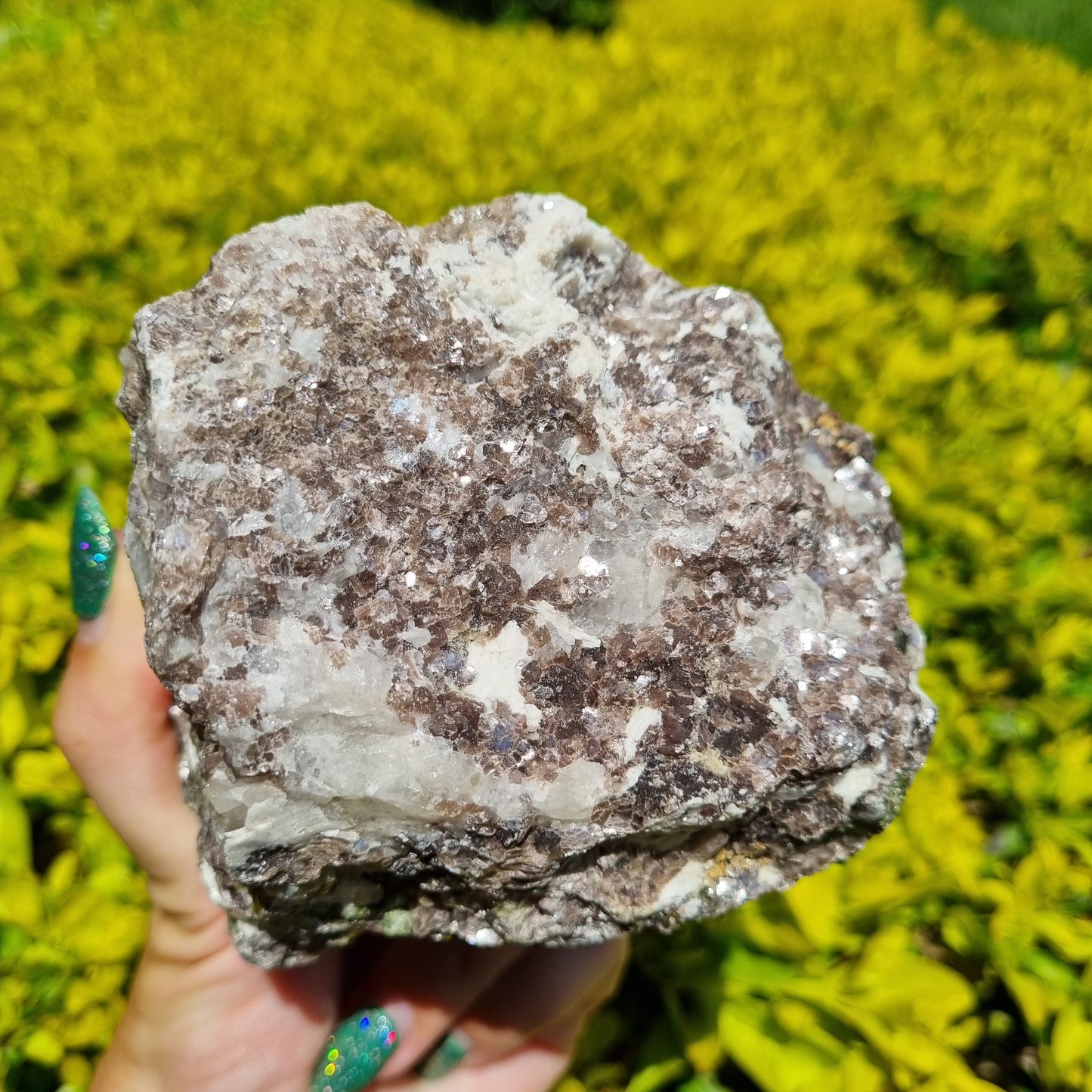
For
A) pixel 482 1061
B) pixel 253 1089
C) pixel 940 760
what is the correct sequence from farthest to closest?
pixel 940 760
pixel 482 1061
pixel 253 1089

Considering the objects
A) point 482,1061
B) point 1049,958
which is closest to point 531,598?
point 482,1061

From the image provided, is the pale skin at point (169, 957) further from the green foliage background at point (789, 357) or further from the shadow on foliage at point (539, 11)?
the shadow on foliage at point (539, 11)

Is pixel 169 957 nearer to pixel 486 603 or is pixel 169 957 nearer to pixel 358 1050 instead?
pixel 358 1050

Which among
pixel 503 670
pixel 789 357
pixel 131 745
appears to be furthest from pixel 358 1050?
pixel 789 357

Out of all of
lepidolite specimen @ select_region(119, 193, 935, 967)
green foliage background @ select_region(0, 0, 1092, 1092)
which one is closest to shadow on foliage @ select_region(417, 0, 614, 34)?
green foliage background @ select_region(0, 0, 1092, 1092)

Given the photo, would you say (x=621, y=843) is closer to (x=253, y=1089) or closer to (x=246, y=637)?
(x=246, y=637)

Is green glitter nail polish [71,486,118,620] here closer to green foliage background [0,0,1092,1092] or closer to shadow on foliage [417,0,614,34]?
green foliage background [0,0,1092,1092]
